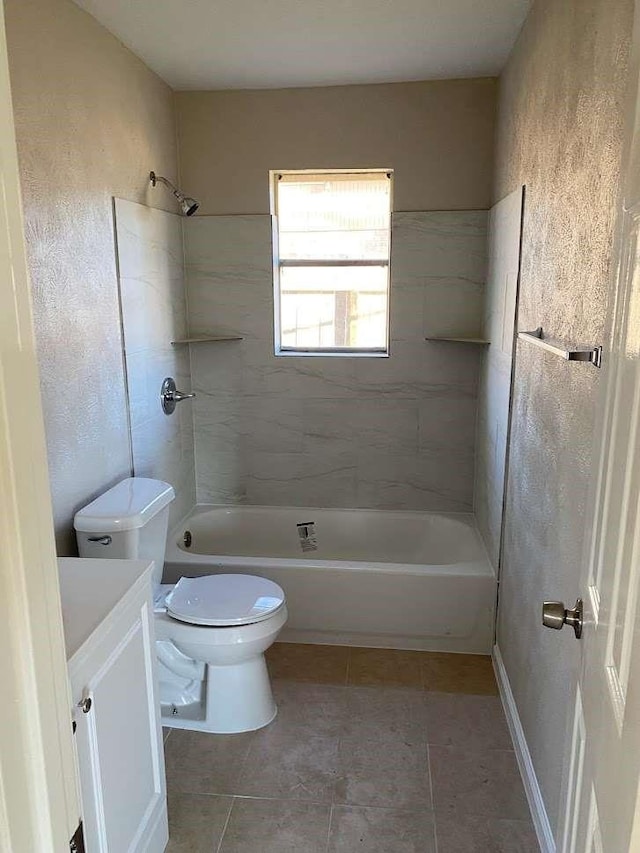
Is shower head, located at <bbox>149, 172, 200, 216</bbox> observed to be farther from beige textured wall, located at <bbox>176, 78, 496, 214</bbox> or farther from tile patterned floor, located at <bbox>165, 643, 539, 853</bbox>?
tile patterned floor, located at <bbox>165, 643, 539, 853</bbox>

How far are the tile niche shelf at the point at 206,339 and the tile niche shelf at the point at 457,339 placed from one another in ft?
3.24

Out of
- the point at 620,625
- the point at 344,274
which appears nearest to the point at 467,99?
the point at 344,274

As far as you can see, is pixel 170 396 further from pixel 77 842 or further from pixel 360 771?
pixel 77 842

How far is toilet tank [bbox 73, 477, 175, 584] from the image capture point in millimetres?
2152

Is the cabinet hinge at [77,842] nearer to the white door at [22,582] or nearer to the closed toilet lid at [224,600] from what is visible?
the white door at [22,582]

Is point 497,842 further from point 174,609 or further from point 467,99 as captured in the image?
point 467,99

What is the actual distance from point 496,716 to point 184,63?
9.50 feet

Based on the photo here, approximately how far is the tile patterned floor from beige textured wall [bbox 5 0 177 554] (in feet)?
3.01

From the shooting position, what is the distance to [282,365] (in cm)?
340

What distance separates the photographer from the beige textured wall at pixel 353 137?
3.05 meters

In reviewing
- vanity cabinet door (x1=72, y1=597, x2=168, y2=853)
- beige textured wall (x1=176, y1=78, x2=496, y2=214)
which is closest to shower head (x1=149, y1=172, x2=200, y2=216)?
beige textured wall (x1=176, y1=78, x2=496, y2=214)

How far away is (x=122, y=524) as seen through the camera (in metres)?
2.15

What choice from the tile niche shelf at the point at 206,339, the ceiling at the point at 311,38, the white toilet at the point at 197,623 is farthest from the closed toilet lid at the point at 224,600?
the ceiling at the point at 311,38

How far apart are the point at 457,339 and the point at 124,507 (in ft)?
5.75
